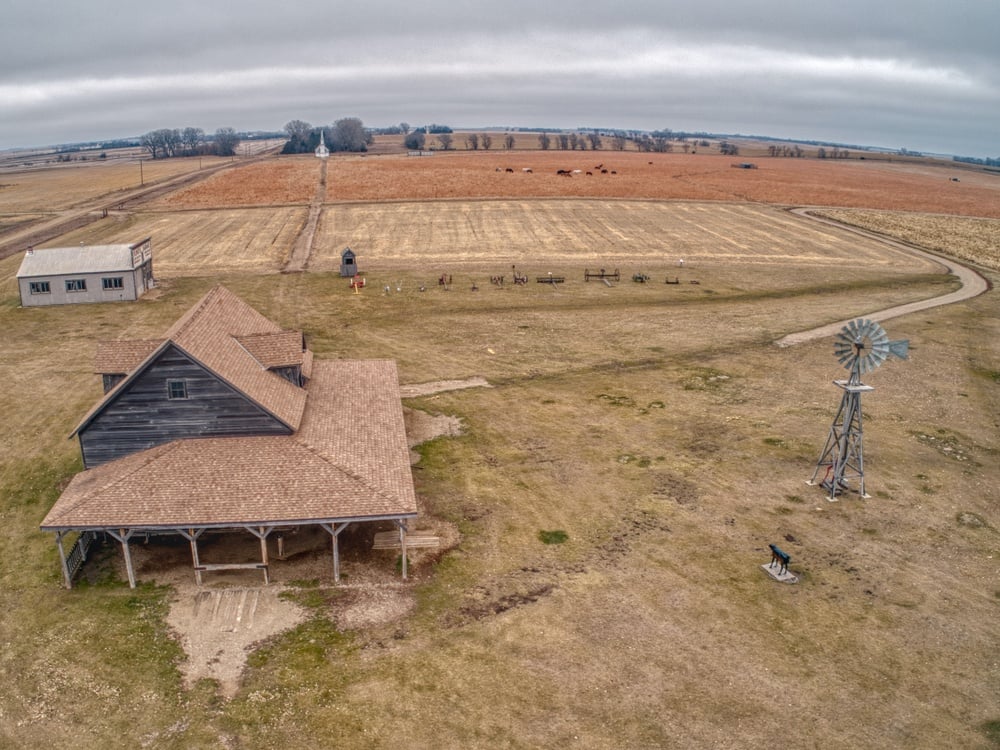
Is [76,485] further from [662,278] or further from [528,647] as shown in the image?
[662,278]

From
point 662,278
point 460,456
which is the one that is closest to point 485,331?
point 460,456

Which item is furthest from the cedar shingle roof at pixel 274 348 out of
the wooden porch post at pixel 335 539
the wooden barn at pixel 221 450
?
the wooden porch post at pixel 335 539

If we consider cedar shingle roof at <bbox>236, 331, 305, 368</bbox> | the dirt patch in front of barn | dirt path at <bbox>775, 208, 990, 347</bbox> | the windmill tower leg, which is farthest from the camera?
dirt path at <bbox>775, 208, 990, 347</bbox>

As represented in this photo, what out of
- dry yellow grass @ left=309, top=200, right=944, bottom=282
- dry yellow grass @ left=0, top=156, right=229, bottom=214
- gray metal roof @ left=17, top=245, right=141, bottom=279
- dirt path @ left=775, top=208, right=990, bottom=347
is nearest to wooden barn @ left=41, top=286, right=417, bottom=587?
dirt path @ left=775, top=208, right=990, bottom=347

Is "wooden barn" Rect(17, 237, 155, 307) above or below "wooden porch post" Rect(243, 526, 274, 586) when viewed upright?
Result: above

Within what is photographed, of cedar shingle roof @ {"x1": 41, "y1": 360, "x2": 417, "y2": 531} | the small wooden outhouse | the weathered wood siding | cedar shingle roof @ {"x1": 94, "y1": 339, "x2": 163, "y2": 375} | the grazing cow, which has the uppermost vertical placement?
the small wooden outhouse

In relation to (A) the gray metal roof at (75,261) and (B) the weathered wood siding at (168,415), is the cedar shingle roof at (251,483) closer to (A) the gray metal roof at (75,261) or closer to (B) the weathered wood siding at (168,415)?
(B) the weathered wood siding at (168,415)

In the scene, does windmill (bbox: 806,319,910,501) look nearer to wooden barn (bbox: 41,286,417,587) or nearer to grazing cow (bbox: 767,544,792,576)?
grazing cow (bbox: 767,544,792,576)
